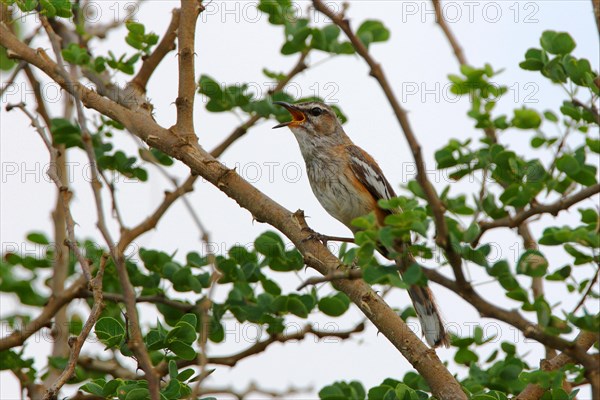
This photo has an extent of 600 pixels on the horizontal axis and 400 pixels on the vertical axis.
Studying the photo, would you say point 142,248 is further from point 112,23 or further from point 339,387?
point 112,23

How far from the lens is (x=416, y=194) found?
3.70 m

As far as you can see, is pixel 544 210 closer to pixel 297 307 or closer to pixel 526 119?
pixel 526 119

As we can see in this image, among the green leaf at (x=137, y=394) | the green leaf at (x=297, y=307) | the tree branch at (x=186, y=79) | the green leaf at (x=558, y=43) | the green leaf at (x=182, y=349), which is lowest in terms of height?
→ the green leaf at (x=137, y=394)

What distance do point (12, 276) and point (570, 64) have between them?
410 cm

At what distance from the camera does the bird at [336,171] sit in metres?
6.59

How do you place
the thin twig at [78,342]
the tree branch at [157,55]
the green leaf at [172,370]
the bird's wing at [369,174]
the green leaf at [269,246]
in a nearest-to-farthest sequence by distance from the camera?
the thin twig at [78,342] < the green leaf at [172,370] < the green leaf at [269,246] < the tree branch at [157,55] < the bird's wing at [369,174]

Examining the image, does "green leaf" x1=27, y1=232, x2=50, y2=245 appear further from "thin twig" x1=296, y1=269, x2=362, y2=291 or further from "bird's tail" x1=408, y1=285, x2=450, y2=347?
"thin twig" x1=296, y1=269, x2=362, y2=291

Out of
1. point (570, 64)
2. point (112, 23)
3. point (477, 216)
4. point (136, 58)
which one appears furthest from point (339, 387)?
point (112, 23)

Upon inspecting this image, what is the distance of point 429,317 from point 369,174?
4.71 ft

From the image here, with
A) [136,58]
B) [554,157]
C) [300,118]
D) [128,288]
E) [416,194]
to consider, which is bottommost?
[128,288]

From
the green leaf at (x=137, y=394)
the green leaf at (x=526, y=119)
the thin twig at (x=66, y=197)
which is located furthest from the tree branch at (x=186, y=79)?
the green leaf at (x=526, y=119)

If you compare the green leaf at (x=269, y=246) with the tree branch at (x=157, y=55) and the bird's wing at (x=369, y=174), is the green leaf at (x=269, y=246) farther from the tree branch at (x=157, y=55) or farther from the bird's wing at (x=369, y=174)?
the bird's wing at (x=369, y=174)

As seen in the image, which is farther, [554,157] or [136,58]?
[136,58]

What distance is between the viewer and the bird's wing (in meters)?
6.71
